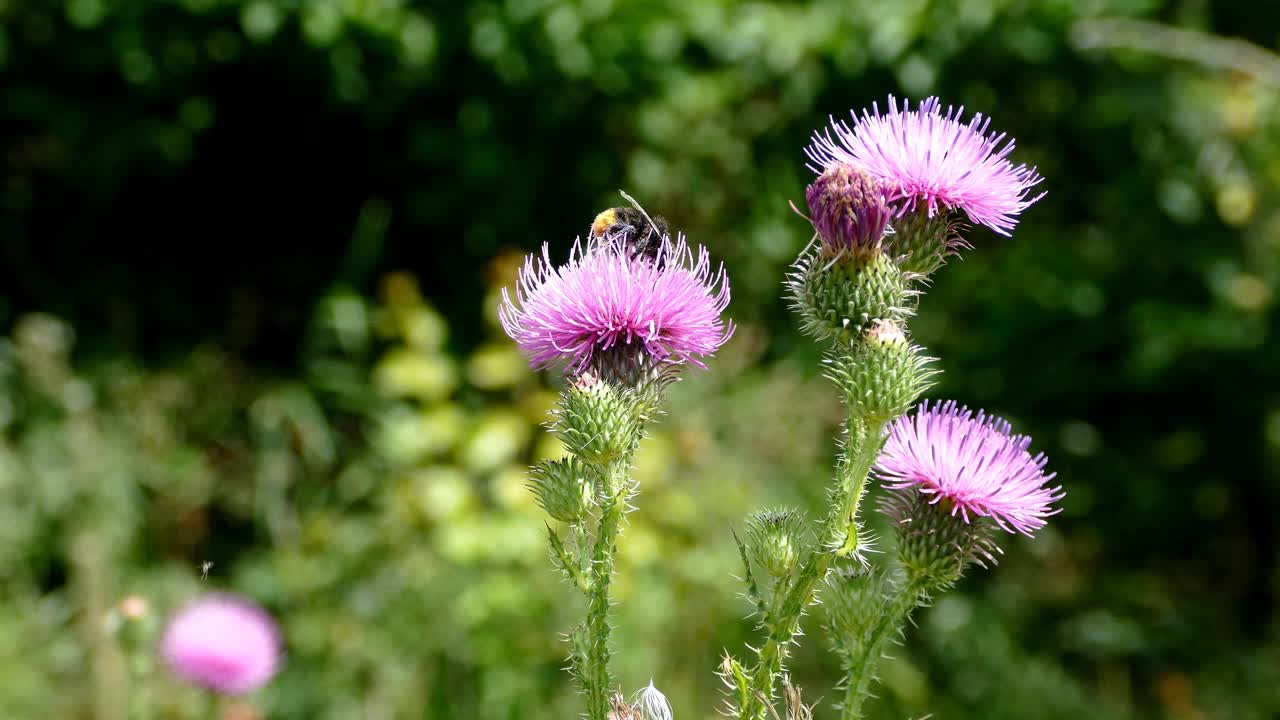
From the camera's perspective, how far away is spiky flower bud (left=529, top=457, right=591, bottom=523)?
168 centimetres

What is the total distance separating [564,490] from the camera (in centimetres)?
168

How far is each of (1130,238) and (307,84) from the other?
3.65 m

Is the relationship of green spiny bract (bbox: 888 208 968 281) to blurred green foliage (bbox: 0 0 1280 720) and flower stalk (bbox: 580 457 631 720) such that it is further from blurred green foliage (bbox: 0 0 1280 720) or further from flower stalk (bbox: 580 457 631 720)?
blurred green foliage (bbox: 0 0 1280 720)

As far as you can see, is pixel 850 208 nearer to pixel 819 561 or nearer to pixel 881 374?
pixel 881 374

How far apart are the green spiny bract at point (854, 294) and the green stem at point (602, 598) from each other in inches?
13.7

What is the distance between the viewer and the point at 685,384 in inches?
172

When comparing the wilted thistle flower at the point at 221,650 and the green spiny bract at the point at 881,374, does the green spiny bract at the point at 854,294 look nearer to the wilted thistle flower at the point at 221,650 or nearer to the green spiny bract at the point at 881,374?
the green spiny bract at the point at 881,374

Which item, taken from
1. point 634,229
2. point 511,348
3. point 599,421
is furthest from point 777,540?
point 511,348

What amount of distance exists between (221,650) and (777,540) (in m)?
2.06

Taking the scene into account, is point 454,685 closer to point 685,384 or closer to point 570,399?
point 685,384

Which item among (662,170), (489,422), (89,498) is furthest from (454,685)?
(662,170)

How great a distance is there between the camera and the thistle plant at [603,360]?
167 centimetres

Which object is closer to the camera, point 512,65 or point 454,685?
point 454,685

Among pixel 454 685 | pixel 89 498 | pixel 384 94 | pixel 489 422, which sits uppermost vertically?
pixel 384 94
